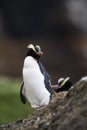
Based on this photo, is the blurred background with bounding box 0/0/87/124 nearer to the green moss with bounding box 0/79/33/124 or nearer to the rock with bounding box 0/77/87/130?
the green moss with bounding box 0/79/33/124

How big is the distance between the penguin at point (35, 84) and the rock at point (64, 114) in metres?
0.33

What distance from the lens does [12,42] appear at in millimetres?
28641

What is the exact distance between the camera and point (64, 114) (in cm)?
661

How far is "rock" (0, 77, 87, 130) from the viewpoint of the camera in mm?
6387

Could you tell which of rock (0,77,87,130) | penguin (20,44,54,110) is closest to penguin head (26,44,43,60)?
penguin (20,44,54,110)

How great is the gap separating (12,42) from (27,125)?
21.6 m

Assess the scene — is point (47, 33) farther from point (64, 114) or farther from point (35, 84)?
point (64, 114)

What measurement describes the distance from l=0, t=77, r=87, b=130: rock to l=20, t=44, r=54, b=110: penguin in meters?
0.33

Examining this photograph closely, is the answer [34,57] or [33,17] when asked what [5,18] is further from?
[34,57]

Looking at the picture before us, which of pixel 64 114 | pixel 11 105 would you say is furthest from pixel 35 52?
pixel 11 105

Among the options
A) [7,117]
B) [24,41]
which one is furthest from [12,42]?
[7,117]

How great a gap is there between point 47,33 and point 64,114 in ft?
77.9

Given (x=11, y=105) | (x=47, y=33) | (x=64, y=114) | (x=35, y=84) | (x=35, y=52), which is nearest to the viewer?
(x=64, y=114)

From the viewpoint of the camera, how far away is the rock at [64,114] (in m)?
6.39
